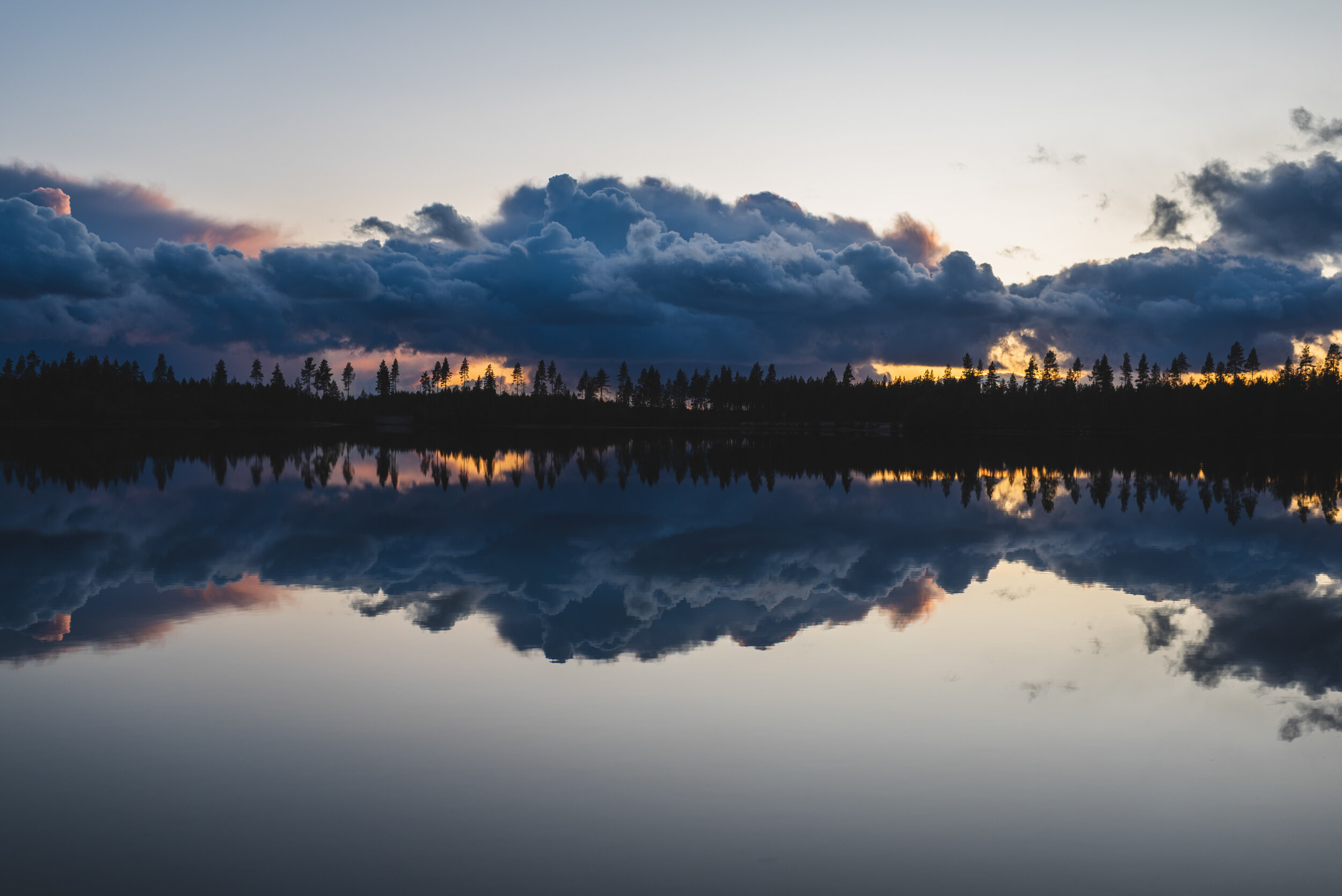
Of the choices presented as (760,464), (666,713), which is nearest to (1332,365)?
(760,464)

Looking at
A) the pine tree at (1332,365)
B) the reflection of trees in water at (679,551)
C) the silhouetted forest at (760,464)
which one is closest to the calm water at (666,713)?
the reflection of trees in water at (679,551)

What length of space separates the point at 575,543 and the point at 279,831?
1887 centimetres

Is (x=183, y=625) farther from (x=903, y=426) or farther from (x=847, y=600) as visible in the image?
(x=903, y=426)

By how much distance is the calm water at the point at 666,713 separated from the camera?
7629mm

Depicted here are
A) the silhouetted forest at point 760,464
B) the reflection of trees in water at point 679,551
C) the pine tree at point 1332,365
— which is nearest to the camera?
the reflection of trees in water at point 679,551

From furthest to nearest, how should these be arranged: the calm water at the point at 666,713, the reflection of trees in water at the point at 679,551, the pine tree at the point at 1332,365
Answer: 1. the pine tree at the point at 1332,365
2. the reflection of trees in water at the point at 679,551
3. the calm water at the point at 666,713

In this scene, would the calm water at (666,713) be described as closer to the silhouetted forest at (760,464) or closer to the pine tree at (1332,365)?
the silhouetted forest at (760,464)

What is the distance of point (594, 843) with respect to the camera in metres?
7.83

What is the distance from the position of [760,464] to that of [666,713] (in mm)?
58651

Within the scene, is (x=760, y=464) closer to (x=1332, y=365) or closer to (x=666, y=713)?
(x=666, y=713)

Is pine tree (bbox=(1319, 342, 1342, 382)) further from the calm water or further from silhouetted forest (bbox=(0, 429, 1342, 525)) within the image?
the calm water

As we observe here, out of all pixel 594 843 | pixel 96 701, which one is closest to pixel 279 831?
pixel 594 843

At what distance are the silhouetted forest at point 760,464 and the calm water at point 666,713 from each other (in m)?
19.4

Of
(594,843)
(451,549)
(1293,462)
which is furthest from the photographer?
(1293,462)
